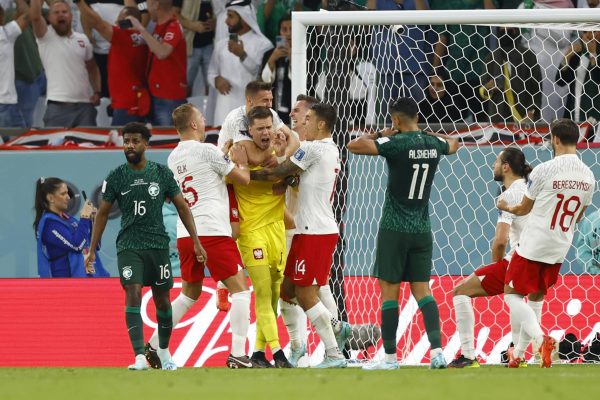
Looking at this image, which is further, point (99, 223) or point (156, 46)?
point (156, 46)

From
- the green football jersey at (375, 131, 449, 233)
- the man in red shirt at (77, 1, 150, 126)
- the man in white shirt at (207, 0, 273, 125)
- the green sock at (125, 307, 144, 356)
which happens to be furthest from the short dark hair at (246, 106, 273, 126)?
the man in red shirt at (77, 1, 150, 126)

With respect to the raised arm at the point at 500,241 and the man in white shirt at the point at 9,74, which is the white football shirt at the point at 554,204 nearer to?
the raised arm at the point at 500,241

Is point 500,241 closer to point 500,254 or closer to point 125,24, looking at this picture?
point 500,254

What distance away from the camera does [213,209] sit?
385 inches

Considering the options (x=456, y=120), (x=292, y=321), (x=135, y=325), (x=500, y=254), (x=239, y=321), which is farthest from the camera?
(x=456, y=120)

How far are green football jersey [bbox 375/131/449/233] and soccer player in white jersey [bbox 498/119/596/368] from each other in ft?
3.23

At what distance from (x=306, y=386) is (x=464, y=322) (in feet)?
13.3

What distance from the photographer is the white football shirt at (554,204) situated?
32.1 feet

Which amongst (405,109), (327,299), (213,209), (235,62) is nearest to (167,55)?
(235,62)

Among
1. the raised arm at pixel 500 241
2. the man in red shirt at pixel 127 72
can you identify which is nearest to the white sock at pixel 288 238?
the raised arm at pixel 500 241

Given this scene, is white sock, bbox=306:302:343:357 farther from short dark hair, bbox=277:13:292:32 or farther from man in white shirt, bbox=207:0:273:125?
short dark hair, bbox=277:13:292:32

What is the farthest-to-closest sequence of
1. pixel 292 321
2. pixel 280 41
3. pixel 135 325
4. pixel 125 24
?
pixel 125 24 < pixel 280 41 < pixel 292 321 < pixel 135 325

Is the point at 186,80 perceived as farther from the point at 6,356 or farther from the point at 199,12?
the point at 6,356

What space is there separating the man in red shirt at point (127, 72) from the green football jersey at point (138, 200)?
5.72 m
